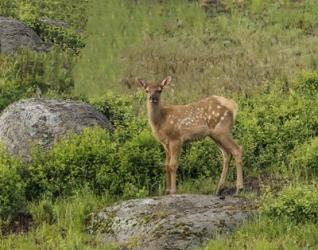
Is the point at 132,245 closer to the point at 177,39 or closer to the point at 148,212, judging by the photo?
the point at 148,212

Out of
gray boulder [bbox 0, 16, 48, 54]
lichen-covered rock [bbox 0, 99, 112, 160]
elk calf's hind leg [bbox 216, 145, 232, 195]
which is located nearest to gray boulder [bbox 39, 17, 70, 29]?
gray boulder [bbox 0, 16, 48, 54]

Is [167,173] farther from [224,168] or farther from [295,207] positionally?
[295,207]

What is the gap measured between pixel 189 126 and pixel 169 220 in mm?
2469

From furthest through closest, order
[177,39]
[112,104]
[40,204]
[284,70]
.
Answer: [177,39] < [284,70] < [112,104] < [40,204]

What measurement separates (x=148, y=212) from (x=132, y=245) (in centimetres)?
89

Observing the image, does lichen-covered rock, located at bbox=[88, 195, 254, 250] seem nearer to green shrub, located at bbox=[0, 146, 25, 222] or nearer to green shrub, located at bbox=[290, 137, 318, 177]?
green shrub, located at bbox=[0, 146, 25, 222]

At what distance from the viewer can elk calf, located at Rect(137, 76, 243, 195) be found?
49.5ft

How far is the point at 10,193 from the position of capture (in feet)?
49.0

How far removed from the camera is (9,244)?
13523mm

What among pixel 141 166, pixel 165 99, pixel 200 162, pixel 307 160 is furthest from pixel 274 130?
pixel 165 99

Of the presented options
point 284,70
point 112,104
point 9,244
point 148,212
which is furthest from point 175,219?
point 284,70

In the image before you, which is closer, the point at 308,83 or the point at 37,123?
the point at 37,123

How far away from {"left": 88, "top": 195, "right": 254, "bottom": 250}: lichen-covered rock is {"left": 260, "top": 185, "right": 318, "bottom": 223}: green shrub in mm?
421

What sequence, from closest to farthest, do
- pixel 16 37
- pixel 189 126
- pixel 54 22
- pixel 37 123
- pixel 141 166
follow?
1. pixel 189 126
2. pixel 141 166
3. pixel 37 123
4. pixel 16 37
5. pixel 54 22
